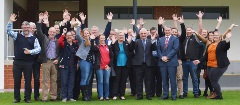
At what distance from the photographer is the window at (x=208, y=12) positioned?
18375 millimetres

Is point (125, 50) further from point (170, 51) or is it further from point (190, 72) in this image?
point (190, 72)

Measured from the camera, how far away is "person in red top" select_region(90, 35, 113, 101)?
407 inches

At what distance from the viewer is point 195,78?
10984mm

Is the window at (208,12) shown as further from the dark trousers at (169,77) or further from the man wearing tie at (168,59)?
the dark trousers at (169,77)

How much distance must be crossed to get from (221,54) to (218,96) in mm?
1075

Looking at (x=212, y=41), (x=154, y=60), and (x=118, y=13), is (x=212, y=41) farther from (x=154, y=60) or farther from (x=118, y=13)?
(x=118, y=13)

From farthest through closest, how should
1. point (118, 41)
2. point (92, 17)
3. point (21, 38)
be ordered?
point (92, 17) → point (118, 41) → point (21, 38)

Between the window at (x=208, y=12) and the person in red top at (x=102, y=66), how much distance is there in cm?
870

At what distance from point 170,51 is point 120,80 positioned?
1.52 metres

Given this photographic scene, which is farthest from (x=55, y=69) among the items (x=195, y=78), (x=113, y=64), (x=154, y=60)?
(x=195, y=78)

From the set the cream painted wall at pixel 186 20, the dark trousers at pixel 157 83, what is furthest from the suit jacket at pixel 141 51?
the cream painted wall at pixel 186 20

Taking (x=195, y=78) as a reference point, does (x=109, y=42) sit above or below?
above

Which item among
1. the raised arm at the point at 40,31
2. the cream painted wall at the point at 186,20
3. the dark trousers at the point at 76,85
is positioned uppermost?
the cream painted wall at the point at 186,20

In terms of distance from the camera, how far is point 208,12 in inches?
727
